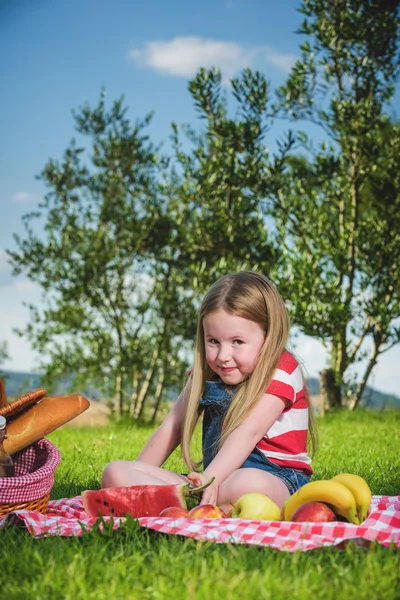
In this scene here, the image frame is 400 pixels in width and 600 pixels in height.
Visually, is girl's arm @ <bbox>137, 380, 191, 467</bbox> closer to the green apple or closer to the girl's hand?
the girl's hand

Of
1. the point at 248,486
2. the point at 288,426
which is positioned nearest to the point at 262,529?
the point at 248,486

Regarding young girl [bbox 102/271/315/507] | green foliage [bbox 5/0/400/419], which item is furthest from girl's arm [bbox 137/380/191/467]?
green foliage [bbox 5/0/400/419]

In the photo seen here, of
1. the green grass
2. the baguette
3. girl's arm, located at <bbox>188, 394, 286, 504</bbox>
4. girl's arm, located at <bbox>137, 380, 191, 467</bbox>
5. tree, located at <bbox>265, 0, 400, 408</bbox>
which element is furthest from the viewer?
tree, located at <bbox>265, 0, 400, 408</bbox>

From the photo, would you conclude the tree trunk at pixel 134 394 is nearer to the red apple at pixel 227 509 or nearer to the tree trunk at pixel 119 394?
the tree trunk at pixel 119 394

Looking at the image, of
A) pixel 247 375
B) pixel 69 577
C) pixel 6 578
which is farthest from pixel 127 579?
pixel 247 375

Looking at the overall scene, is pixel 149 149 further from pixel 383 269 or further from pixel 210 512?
pixel 210 512

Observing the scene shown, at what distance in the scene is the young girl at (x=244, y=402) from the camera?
136 inches

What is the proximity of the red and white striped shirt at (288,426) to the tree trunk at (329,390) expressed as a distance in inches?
268

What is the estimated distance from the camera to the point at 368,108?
984 centimetres

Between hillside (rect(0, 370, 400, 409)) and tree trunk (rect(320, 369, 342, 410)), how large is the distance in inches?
6.7

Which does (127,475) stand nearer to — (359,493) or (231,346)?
(231,346)

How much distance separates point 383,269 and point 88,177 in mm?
5259

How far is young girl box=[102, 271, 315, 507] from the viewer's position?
11.3ft

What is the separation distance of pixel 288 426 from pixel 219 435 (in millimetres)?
381
